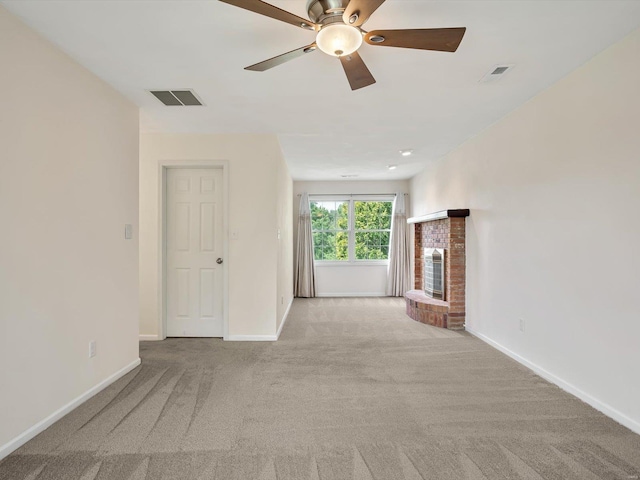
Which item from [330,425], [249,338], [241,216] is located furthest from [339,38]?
[249,338]

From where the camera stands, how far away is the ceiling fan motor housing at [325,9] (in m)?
1.60

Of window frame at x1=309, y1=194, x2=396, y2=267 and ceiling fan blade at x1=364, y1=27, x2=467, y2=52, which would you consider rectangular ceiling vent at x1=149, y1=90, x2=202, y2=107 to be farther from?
window frame at x1=309, y1=194, x2=396, y2=267

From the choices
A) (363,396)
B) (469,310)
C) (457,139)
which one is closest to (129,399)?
(363,396)

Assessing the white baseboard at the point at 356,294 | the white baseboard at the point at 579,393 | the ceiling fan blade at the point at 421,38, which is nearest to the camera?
the ceiling fan blade at the point at 421,38

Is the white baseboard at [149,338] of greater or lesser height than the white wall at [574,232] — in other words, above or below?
below

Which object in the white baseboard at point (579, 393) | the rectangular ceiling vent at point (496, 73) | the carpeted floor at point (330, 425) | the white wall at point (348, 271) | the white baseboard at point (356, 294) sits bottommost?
the carpeted floor at point (330, 425)

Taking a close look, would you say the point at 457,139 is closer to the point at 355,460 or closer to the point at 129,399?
the point at 355,460

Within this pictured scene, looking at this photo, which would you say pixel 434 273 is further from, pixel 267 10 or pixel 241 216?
pixel 267 10

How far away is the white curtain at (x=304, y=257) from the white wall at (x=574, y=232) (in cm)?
378

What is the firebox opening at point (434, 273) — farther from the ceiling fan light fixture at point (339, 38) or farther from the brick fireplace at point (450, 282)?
the ceiling fan light fixture at point (339, 38)

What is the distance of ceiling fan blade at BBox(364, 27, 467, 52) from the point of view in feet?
5.18

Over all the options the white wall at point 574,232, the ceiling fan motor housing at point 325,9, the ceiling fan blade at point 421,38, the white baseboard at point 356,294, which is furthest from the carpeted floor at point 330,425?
the white baseboard at point 356,294

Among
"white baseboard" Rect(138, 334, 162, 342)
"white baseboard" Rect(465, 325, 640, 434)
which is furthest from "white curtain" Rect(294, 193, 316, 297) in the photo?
"white baseboard" Rect(465, 325, 640, 434)

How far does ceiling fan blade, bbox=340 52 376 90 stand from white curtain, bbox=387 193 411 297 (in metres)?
5.06
